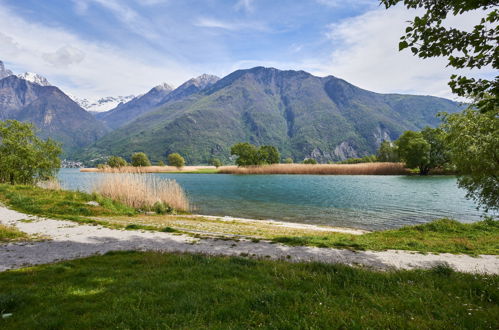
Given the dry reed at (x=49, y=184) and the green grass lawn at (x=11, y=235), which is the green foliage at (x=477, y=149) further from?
the dry reed at (x=49, y=184)

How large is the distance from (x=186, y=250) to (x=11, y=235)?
28.5ft

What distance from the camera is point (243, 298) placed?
16.3 ft

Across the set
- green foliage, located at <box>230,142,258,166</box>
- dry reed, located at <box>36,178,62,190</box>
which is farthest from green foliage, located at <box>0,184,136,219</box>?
green foliage, located at <box>230,142,258,166</box>

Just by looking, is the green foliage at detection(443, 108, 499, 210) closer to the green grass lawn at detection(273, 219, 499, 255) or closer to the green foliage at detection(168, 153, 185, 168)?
the green grass lawn at detection(273, 219, 499, 255)

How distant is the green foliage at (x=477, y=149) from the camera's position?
41.4ft

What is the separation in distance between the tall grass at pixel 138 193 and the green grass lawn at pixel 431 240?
1624 centimetres

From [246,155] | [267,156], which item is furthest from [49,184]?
[267,156]

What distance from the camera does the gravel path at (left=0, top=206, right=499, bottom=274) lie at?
346 inches

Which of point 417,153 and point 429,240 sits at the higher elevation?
point 417,153

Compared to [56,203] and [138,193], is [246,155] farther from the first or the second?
[56,203]

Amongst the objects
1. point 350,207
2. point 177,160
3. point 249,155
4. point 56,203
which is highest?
point 249,155

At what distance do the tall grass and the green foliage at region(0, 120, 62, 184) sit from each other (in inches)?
295

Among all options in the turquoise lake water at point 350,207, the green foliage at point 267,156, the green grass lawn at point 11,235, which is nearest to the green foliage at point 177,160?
the green foliage at point 267,156

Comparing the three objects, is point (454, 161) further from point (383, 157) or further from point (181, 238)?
point (383, 157)
